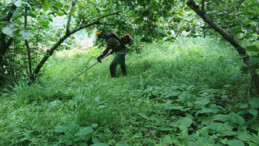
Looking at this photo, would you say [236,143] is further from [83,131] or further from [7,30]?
[7,30]

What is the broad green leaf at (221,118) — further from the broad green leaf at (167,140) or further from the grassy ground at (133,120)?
the broad green leaf at (167,140)

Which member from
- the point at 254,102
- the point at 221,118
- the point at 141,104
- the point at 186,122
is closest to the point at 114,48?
the point at 141,104

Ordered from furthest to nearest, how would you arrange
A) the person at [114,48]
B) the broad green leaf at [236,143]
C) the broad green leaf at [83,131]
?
the person at [114,48], the broad green leaf at [83,131], the broad green leaf at [236,143]

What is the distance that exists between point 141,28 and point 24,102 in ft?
8.31

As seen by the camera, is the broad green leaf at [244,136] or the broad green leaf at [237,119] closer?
the broad green leaf at [244,136]

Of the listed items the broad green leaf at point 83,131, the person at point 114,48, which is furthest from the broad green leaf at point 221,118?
the person at point 114,48

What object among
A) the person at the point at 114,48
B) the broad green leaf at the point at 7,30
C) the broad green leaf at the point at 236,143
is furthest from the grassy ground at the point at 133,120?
the person at the point at 114,48

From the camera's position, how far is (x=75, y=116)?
1886mm

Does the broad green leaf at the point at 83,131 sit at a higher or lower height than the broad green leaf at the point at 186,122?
higher

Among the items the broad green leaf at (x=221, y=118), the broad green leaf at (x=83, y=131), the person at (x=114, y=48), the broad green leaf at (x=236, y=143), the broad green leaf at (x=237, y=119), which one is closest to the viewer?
the broad green leaf at (x=236, y=143)

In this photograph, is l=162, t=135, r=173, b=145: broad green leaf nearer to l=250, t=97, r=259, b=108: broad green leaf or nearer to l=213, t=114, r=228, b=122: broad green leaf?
l=213, t=114, r=228, b=122: broad green leaf

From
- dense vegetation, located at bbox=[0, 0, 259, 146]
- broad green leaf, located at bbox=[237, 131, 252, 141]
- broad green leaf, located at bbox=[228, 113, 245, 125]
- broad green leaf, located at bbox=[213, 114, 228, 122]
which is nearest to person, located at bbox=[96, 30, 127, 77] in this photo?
dense vegetation, located at bbox=[0, 0, 259, 146]

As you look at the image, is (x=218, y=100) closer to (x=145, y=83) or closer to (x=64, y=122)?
(x=145, y=83)

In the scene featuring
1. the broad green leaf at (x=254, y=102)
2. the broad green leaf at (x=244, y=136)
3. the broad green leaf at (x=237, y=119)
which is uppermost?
the broad green leaf at (x=254, y=102)
